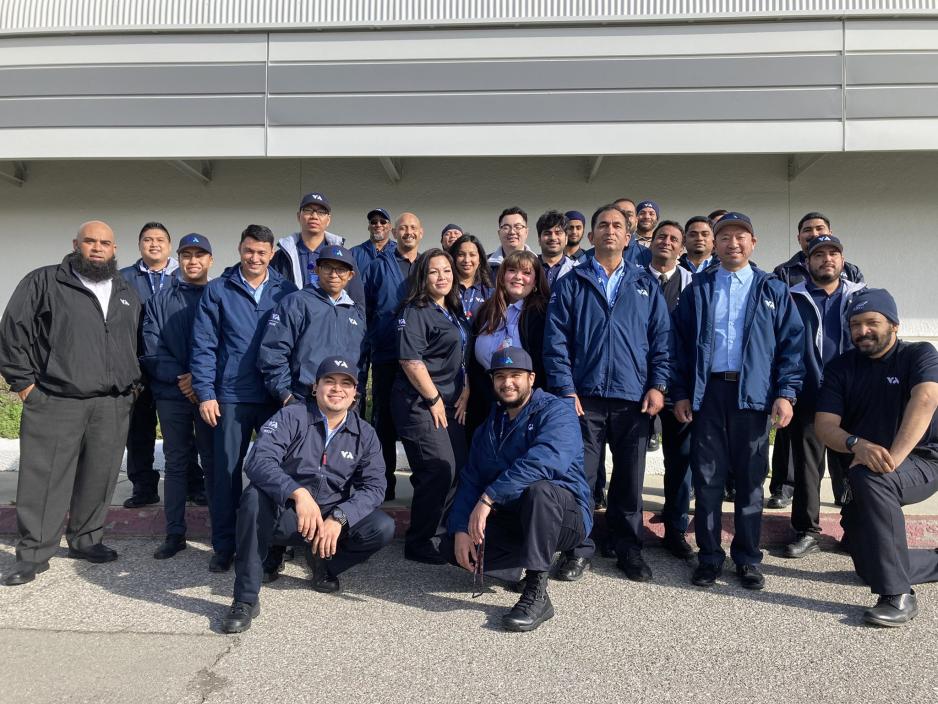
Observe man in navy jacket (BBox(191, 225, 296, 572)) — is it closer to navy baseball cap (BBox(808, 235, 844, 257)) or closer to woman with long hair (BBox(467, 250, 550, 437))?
woman with long hair (BBox(467, 250, 550, 437))

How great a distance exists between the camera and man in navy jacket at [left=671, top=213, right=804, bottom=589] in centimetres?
442

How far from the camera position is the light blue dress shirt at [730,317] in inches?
177

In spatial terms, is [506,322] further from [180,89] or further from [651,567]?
[180,89]

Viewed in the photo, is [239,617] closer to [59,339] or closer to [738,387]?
[59,339]

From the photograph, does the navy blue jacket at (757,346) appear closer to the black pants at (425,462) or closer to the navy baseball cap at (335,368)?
the black pants at (425,462)

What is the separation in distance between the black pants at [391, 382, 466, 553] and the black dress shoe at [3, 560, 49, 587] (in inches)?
91.8

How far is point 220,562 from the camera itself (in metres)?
4.62

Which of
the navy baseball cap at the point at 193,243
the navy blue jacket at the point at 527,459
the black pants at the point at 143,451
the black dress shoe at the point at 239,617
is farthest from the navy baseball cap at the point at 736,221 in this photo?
the black pants at the point at 143,451

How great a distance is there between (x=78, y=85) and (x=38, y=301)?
22.9 ft

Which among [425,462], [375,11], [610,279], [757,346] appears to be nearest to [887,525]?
[757,346]

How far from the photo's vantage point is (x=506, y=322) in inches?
195

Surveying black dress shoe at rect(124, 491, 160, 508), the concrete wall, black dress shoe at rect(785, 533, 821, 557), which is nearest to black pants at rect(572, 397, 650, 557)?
black dress shoe at rect(785, 533, 821, 557)

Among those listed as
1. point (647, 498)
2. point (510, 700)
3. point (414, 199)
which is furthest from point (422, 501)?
point (414, 199)

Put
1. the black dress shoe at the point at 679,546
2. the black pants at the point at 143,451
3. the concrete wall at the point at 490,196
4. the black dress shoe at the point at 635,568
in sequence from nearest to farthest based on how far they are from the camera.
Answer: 1. the black dress shoe at the point at 635,568
2. the black dress shoe at the point at 679,546
3. the black pants at the point at 143,451
4. the concrete wall at the point at 490,196
